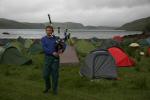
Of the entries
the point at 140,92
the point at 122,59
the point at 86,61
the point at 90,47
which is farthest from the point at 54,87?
the point at 90,47

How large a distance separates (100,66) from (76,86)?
2.39 metres

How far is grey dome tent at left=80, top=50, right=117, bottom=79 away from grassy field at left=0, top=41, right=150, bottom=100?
0.47m

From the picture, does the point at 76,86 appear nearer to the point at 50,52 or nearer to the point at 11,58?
the point at 50,52

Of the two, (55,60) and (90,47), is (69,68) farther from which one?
(90,47)

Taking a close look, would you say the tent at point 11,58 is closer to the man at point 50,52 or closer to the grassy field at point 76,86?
the grassy field at point 76,86

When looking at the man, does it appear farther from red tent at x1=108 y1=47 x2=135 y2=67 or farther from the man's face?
red tent at x1=108 y1=47 x2=135 y2=67

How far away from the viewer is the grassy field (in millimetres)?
11016

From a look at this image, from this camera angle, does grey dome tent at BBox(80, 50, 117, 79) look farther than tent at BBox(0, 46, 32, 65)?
No

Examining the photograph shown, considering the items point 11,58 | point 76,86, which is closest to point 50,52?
point 76,86

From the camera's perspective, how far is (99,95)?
40.4 feet

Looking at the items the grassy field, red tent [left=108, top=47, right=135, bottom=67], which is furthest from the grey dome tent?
red tent [left=108, top=47, right=135, bottom=67]

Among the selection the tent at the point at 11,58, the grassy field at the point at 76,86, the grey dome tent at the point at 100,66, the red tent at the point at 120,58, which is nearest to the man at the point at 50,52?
the grassy field at the point at 76,86

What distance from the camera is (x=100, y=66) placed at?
16.0 m

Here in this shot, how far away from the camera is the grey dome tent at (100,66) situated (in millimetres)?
15891
